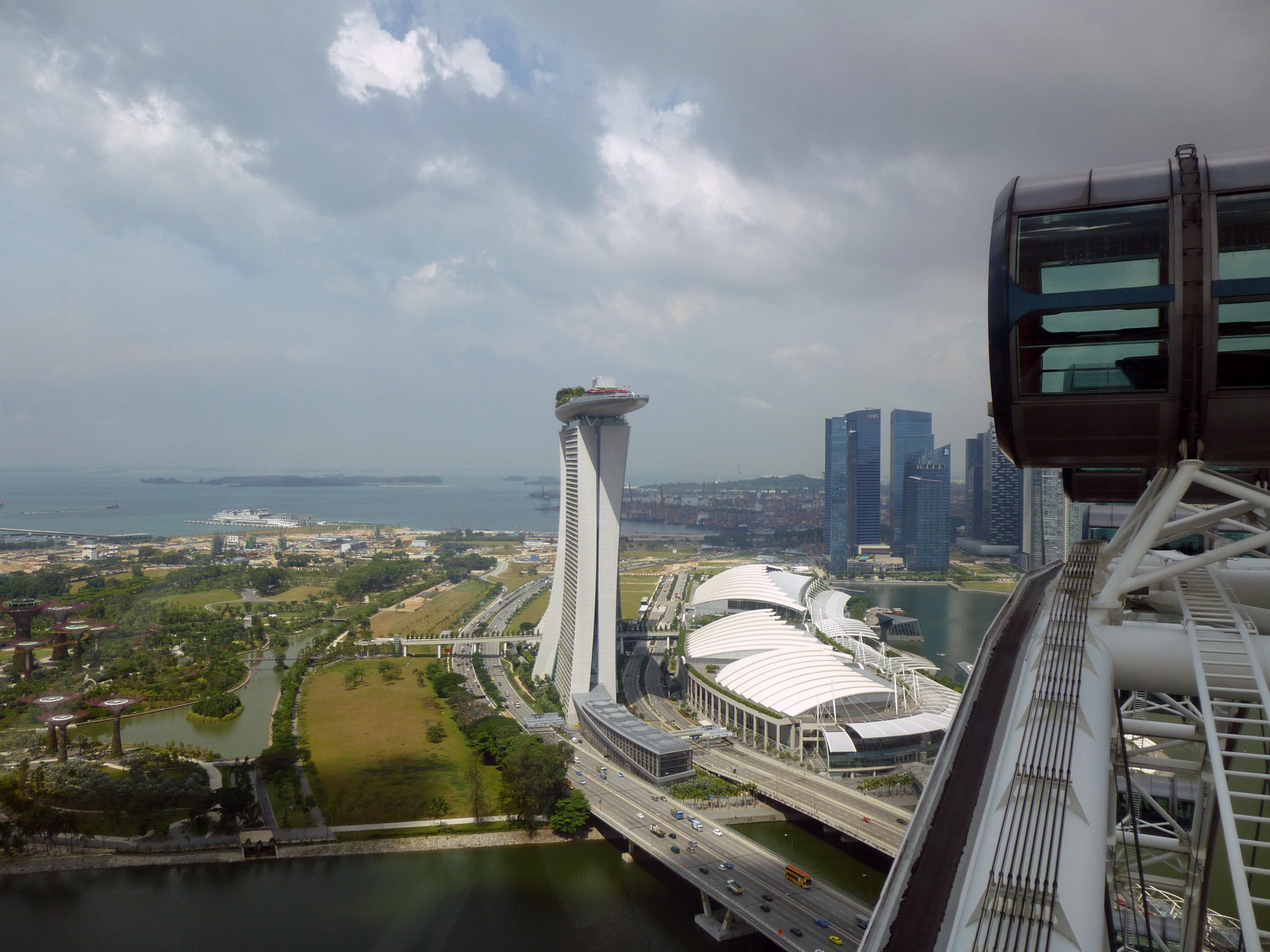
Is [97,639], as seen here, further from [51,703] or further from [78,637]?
[51,703]

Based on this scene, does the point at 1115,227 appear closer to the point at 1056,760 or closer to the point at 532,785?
the point at 1056,760

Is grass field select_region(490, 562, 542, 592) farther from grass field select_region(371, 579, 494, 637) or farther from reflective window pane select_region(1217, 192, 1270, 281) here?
reflective window pane select_region(1217, 192, 1270, 281)

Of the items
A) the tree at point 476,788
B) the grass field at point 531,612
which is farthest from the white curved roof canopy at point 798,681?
the grass field at point 531,612

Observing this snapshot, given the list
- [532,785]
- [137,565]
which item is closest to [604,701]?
[532,785]

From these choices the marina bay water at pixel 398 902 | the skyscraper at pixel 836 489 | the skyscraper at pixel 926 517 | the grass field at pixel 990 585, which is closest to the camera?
the marina bay water at pixel 398 902

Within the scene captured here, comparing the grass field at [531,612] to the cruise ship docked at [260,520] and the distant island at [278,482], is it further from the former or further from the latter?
the distant island at [278,482]

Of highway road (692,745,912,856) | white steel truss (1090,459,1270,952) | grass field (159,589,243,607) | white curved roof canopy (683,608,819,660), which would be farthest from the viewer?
grass field (159,589,243,607)

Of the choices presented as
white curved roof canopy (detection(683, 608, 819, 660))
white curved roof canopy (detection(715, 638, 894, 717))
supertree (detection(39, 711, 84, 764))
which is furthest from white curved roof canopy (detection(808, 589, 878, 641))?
supertree (detection(39, 711, 84, 764))
